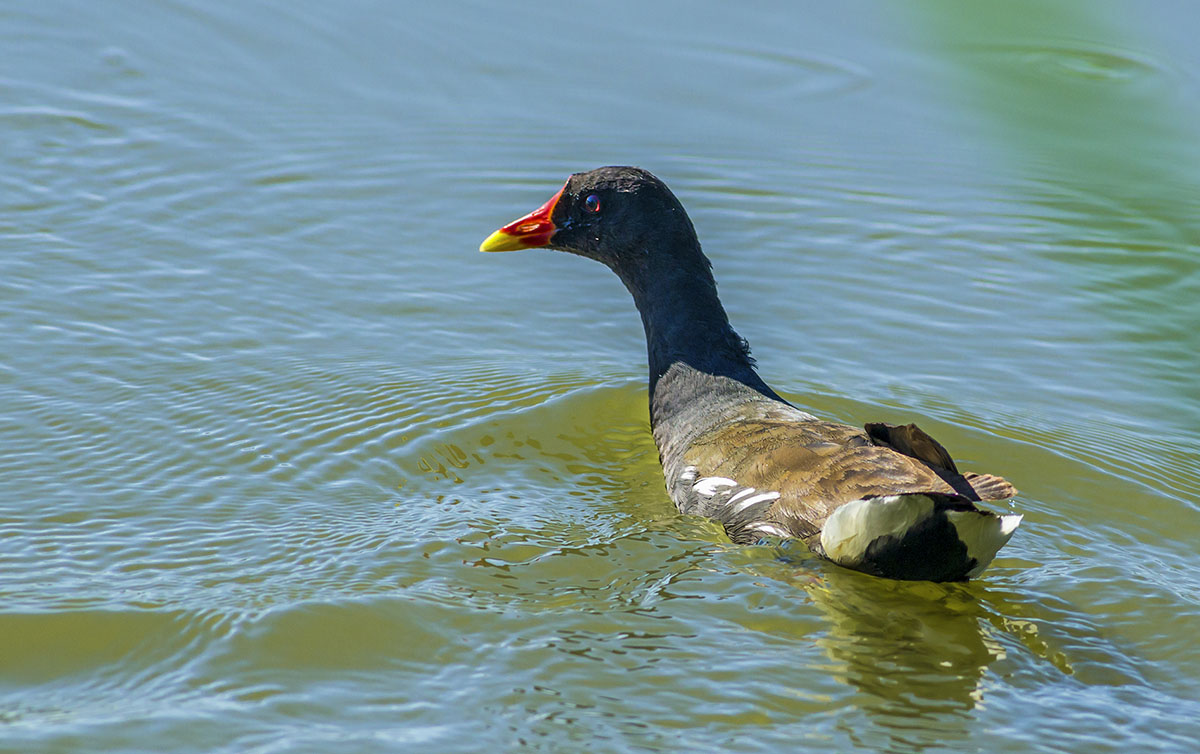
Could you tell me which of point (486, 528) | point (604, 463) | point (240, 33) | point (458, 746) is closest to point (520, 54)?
point (240, 33)

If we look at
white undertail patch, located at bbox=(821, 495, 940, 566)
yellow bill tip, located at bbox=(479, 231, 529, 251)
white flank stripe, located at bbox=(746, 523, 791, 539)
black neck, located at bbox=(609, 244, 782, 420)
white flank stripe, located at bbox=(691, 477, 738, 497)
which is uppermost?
yellow bill tip, located at bbox=(479, 231, 529, 251)

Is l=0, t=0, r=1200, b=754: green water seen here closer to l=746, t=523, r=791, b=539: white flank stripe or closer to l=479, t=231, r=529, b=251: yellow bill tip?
l=746, t=523, r=791, b=539: white flank stripe

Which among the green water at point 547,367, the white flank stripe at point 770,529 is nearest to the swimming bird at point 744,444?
the white flank stripe at point 770,529

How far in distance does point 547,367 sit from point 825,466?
2.24 meters

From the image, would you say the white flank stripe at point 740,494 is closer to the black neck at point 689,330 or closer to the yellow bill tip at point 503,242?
the black neck at point 689,330

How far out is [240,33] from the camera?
9.72 metres

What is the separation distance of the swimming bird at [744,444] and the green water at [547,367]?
0.61ft

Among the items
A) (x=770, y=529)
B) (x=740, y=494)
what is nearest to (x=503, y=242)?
(x=740, y=494)

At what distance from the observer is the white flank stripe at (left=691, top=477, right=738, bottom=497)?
5086mm

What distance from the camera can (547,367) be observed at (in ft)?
21.8

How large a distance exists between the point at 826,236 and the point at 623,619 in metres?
4.47

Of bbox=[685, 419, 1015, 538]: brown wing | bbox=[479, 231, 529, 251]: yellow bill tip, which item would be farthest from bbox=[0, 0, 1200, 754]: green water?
bbox=[479, 231, 529, 251]: yellow bill tip

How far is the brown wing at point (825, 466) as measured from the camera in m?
4.40

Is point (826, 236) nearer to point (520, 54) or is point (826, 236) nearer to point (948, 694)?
point (520, 54)
